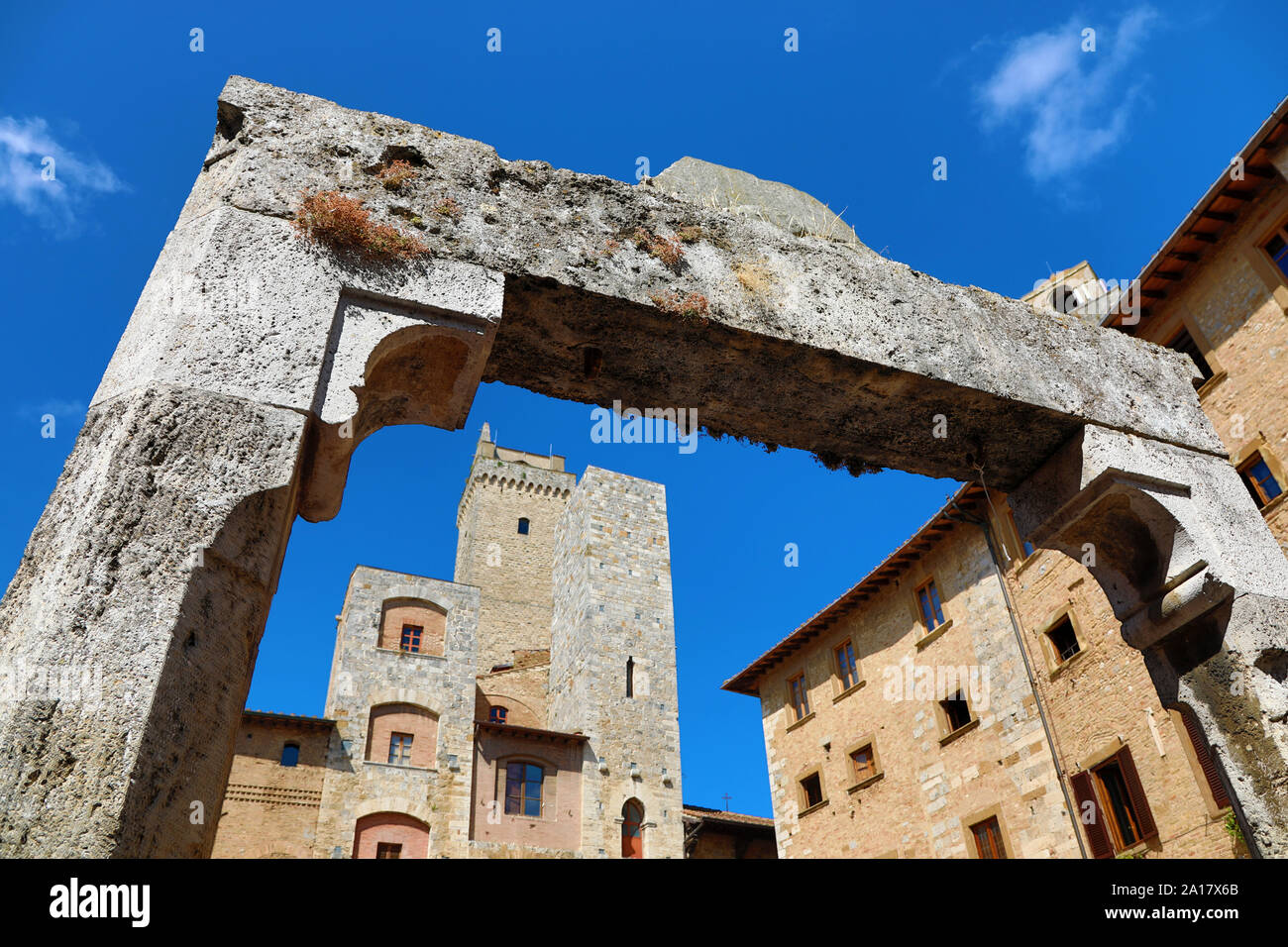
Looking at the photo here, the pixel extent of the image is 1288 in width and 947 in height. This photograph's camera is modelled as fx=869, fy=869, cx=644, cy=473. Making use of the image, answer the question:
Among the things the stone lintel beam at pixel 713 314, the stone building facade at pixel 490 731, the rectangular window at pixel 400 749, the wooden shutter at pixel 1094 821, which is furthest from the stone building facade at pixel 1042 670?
the rectangular window at pixel 400 749

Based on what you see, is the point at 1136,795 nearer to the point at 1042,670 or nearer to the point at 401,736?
the point at 1042,670

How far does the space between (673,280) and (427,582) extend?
25.0 meters

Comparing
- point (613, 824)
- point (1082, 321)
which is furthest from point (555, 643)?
point (1082, 321)

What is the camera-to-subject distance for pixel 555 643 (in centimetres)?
3044

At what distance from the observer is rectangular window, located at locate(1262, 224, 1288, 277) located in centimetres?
1197

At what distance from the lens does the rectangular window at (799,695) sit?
2105 cm

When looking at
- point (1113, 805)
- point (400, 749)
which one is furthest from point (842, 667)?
point (400, 749)

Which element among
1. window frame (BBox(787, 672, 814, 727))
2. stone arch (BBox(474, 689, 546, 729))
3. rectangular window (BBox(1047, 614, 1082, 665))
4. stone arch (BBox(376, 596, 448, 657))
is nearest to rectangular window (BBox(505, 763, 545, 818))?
stone arch (BBox(376, 596, 448, 657))

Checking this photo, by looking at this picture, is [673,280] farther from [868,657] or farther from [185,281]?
[868,657]

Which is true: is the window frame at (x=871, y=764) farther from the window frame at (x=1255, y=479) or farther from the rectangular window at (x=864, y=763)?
the window frame at (x=1255, y=479)

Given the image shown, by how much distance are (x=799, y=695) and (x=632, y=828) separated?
7379 mm

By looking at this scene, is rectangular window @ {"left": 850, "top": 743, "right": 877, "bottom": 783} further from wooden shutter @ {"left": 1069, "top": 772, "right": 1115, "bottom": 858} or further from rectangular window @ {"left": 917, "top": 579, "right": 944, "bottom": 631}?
wooden shutter @ {"left": 1069, "top": 772, "right": 1115, "bottom": 858}

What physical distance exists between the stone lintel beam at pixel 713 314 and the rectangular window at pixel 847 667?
1556cm
